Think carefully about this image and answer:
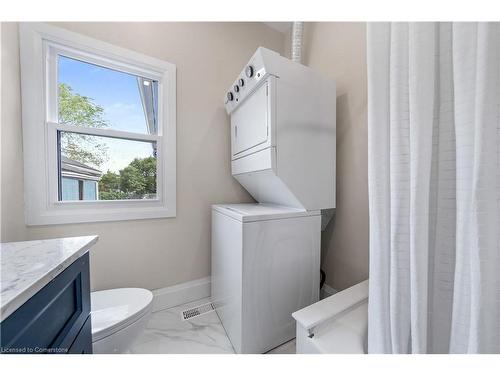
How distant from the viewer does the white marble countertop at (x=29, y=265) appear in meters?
0.44

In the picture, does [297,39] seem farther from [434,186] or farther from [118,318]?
[118,318]

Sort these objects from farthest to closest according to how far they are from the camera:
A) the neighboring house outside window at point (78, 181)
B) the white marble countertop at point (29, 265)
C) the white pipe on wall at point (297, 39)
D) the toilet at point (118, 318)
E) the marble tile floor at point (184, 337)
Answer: the white pipe on wall at point (297, 39)
the neighboring house outside window at point (78, 181)
the marble tile floor at point (184, 337)
the toilet at point (118, 318)
the white marble countertop at point (29, 265)

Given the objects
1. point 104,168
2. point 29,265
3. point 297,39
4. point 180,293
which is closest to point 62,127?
point 104,168

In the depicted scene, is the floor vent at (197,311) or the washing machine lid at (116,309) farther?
the floor vent at (197,311)

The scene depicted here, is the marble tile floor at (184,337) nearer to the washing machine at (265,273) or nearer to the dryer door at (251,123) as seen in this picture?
the washing machine at (265,273)

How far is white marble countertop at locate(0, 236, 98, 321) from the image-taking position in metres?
0.44

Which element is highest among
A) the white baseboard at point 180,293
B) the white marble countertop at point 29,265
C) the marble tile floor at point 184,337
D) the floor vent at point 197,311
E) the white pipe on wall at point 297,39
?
the white pipe on wall at point 297,39

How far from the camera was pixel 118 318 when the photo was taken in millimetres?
1106

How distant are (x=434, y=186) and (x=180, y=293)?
1972 millimetres

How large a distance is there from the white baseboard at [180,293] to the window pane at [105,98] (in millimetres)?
1450

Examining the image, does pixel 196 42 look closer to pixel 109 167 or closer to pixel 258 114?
pixel 258 114

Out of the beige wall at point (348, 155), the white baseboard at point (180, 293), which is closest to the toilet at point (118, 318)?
the white baseboard at point (180, 293)

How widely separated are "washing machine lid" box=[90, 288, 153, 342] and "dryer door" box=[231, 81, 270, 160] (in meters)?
1.28

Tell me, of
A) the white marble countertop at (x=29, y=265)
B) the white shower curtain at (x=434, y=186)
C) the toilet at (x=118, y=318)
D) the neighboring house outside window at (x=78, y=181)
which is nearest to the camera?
the white marble countertop at (x=29, y=265)
